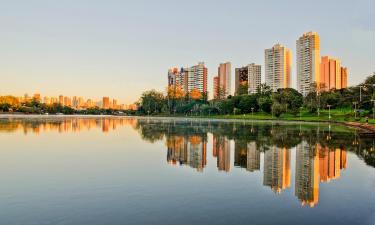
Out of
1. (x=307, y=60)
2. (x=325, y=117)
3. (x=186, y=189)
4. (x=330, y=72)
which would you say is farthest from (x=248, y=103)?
(x=186, y=189)

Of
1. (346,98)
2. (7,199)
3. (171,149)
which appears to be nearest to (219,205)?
(7,199)

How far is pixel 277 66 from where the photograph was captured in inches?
7347

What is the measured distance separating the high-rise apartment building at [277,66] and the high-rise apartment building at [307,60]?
1036cm

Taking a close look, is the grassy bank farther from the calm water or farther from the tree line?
the calm water

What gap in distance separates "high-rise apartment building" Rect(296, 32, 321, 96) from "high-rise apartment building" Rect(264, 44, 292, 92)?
34.0 feet

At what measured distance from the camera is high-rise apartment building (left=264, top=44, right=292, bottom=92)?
18625 cm

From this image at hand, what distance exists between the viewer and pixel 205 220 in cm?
780

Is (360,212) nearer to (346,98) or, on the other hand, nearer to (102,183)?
(102,183)

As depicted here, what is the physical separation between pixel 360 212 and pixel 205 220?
14.5ft

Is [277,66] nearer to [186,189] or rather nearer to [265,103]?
[265,103]

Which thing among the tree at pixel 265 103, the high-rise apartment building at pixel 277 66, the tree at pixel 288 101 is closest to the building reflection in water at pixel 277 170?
the tree at pixel 288 101

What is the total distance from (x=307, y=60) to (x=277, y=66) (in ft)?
68.8

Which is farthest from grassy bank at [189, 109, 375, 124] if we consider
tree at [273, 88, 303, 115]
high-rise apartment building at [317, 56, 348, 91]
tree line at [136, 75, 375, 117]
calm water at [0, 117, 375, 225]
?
high-rise apartment building at [317, 56, 348, 91]

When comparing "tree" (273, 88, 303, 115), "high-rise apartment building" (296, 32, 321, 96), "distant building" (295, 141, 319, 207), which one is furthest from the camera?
"high-rise apartment building" (296, 32, 321, 96)
